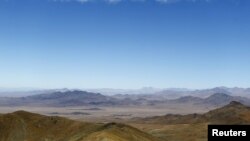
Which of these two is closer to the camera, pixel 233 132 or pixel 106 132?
pixel 233 132

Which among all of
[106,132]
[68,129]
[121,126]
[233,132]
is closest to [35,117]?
[68,129]

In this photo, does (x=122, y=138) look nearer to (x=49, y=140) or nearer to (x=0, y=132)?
(x=49, y=140)

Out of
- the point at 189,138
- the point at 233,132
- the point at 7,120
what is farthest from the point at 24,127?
the point at 233,132

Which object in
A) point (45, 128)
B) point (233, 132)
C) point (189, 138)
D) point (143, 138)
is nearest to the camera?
point (233, 132)

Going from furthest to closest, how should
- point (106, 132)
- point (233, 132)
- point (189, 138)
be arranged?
point (189, 138) < point (106, 132) < point (233, 132)

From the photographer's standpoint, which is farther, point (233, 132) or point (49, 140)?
point (49, 140)

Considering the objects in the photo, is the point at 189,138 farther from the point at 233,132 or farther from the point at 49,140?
the point at 233,132

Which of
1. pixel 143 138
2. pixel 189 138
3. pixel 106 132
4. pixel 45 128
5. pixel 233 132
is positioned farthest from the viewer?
pixel 189 138

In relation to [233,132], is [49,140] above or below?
below

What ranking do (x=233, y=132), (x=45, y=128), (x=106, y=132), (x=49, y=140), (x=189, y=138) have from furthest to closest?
(x=189, y=138), (x=45, y=128), (x=49, y=140), (x=106, y=132), (x=233, y=132)
